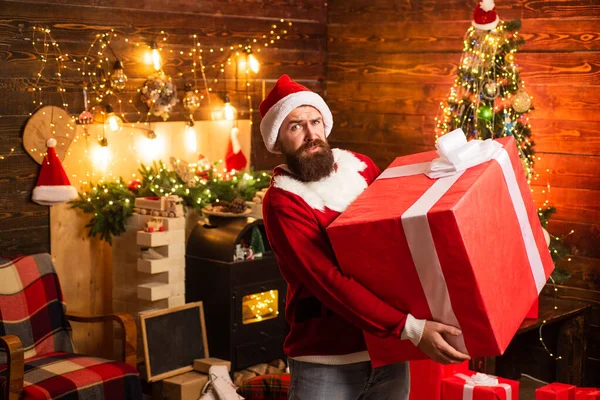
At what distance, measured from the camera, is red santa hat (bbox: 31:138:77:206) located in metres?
4.14

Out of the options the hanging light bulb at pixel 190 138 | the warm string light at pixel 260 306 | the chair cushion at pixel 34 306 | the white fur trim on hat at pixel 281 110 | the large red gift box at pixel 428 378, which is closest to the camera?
the white fur trim on hat at pixel 281 110

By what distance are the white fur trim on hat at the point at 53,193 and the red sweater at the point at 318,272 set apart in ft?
6.60

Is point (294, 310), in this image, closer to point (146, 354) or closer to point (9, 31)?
point (146, 354)

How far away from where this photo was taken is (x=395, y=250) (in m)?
2.05

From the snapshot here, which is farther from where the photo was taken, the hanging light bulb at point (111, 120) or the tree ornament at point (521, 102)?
the hanging light bulb at point (111, 120)

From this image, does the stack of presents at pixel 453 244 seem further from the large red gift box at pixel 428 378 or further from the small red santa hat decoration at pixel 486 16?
the small red santa hat decoration at pixel 486 16

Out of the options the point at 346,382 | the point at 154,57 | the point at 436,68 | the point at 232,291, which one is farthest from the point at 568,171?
the point at 346,382

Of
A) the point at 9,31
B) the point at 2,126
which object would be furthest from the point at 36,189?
the point at 9,31

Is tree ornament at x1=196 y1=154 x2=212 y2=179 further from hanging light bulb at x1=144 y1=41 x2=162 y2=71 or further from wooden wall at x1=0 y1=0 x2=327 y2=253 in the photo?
hanging light bulb at x1=144 y1=41 x2=162 y2=71

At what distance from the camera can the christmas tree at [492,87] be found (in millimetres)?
4344

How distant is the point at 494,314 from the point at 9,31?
297 centimetres

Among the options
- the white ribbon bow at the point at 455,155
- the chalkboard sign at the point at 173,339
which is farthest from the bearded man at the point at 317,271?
the chalkboard sign at the point at 173,339

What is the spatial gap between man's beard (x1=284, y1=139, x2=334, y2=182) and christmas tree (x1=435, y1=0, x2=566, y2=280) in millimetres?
2107

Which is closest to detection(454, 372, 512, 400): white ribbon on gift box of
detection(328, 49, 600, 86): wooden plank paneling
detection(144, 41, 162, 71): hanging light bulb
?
detection(328, 49, 600, 86): wooden plank paneling
